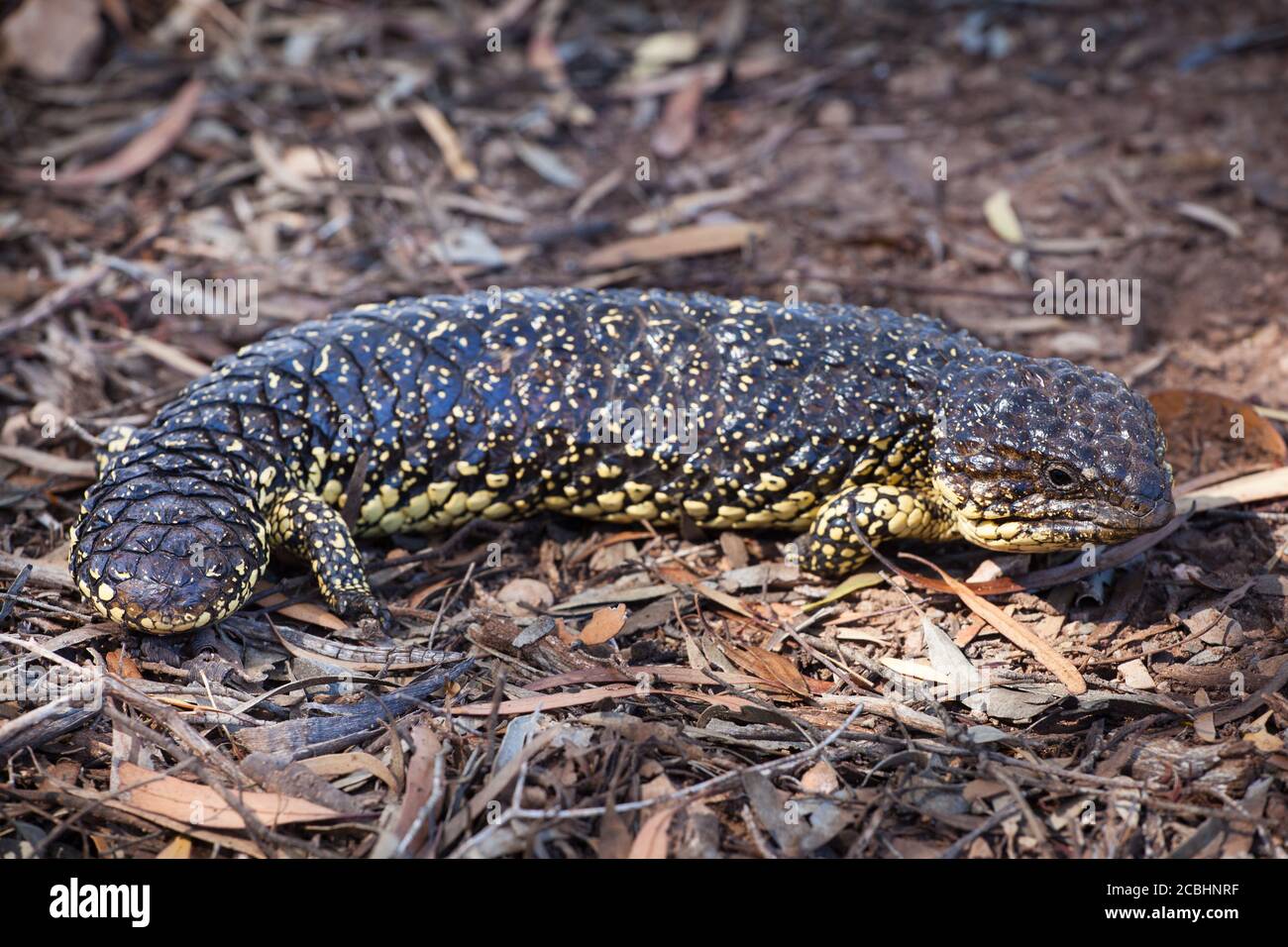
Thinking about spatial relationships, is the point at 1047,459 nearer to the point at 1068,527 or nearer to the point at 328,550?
the point at 1068,527

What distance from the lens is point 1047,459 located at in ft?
19.0

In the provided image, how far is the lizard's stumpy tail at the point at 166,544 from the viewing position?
5398 mm

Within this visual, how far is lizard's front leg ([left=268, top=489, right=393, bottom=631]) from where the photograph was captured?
594 centimetres

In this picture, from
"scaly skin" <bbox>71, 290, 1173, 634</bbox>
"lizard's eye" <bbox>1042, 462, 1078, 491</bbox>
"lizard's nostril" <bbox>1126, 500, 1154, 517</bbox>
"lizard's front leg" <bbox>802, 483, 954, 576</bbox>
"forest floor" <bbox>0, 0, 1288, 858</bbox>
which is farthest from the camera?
"lizard's front leg" <bbox>802, 483, 954, 576</bbox>

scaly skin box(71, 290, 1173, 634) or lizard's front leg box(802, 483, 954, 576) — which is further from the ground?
scaly skin box(71, 290, 1173, 634)

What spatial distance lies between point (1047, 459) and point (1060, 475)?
0.10 m

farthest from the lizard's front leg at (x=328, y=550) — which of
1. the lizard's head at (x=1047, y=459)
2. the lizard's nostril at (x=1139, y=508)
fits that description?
the lizard's nostril at (x=1139, y=508)

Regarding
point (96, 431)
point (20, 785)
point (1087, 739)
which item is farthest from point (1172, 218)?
point (20, 785)

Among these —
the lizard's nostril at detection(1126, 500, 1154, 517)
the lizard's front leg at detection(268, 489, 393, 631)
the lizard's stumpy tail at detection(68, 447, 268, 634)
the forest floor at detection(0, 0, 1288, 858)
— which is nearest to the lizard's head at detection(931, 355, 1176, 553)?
the lizard's nostril at detection(1126, 500, 1154, 517)

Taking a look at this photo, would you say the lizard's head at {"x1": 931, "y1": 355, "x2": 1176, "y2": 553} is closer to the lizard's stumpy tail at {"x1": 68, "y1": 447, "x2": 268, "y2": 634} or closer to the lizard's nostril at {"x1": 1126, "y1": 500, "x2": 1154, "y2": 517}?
the lizard's nostril at {"x1": 1126, "y1": 500, "x2": 1154, "y2": 517}

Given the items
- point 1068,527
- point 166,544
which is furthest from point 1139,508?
point 166,544

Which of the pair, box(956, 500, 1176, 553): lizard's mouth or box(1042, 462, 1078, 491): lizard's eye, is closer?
box(956, 500, 1176, 553): lizard's mouth

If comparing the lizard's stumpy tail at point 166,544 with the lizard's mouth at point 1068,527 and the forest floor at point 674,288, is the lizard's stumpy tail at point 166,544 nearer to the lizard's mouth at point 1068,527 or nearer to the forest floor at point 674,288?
the forest floor at point 674,288

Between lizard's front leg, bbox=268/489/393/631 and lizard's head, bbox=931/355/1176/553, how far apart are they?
9.81 ft
